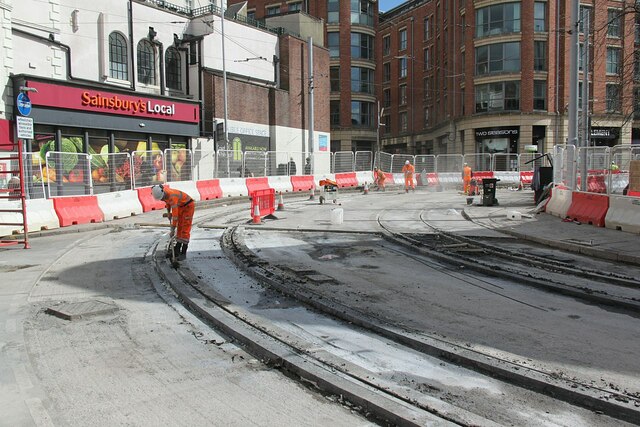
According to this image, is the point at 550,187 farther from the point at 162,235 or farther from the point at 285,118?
the point at 285,118

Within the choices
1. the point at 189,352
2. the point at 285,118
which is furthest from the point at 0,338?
the point at 285,118

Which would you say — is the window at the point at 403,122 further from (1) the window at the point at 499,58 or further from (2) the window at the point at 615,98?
(2) the window at the point at 615,98

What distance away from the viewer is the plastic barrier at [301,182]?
28750mm

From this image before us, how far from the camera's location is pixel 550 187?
17594mm

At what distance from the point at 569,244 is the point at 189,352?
8700 millimetres

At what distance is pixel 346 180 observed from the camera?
108 feet

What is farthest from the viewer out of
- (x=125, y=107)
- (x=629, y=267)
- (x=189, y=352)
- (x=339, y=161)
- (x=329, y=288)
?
(x=339, y=161)

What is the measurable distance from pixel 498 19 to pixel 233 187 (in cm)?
3152

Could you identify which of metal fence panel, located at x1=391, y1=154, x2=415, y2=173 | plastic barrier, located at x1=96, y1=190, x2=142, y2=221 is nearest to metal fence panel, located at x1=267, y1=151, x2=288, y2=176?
plastic barrier, located at x1=96, y1=190, x2=142, y2=221

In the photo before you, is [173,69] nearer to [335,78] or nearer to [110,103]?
[110,103]

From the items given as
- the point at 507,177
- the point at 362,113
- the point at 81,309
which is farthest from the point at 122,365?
the point at 362,113

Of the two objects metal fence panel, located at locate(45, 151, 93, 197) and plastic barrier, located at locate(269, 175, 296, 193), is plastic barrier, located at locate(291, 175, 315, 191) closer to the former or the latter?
plastic barrier, located at locate(269, 175, 296, 193)

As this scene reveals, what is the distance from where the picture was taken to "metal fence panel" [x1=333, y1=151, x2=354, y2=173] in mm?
33941

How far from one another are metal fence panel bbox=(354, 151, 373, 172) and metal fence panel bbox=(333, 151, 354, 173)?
521mm
